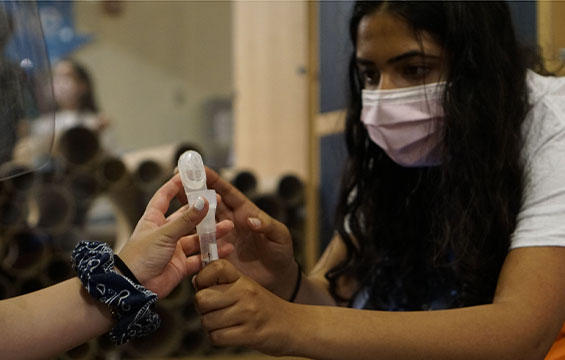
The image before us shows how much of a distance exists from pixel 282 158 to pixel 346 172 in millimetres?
1341

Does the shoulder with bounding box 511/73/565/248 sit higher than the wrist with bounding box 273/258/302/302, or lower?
higher

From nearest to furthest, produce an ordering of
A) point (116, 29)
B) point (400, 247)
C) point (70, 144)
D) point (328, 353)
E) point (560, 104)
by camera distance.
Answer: point (328, 353) < point (560, 104) < point (400, 247) < point (70, 144) < point (116, 29)

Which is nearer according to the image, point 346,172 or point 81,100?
point 346,172

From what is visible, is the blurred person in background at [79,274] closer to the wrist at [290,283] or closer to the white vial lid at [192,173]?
the white vial lid at [192,173]

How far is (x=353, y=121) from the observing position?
4.15 ft

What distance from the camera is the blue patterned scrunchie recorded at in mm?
771

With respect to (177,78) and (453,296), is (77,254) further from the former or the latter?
(177,78)

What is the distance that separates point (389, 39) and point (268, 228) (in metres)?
0.35

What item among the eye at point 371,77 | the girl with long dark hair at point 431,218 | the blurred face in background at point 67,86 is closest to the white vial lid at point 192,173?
the girl with long dark hair at point 431,218

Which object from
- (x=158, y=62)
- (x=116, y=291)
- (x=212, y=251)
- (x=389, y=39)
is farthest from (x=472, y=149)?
(x=158, y=62)

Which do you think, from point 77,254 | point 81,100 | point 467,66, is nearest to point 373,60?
point 467,66

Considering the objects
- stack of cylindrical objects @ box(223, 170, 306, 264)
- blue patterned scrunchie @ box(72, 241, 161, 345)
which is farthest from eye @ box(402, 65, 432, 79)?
stack of cylindrical objects @ box(223, 170, 306, 264)

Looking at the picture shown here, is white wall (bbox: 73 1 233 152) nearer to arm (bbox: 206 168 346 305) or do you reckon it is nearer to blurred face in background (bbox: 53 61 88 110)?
blurred face in background (bbox: 53 61 88 110)

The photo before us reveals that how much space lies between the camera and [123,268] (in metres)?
0.79
